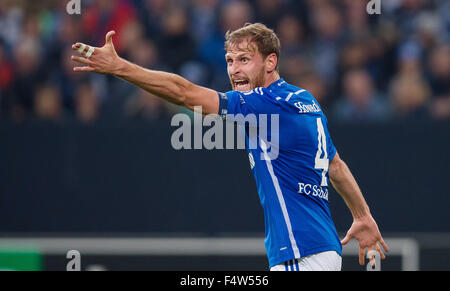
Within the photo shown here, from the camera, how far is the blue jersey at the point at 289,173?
5.38m

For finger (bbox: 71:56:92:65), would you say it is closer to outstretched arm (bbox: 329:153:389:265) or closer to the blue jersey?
the blue jersey

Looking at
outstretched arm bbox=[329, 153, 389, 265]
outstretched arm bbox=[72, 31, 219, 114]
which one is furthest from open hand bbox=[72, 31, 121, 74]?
outstretched arm bbox=[329, 153, 389, 265]

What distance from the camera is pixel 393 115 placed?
9984mm

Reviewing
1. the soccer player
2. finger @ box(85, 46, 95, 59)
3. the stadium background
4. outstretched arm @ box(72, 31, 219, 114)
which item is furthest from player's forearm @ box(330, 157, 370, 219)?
the stadium background

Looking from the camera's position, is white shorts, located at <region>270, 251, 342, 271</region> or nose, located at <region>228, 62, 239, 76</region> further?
nose, located at <region>228, 62, 239, 76</region>

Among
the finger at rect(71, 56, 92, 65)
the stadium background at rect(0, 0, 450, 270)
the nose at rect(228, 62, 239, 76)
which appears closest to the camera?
the finger at rect(71, 56, 92, 65)

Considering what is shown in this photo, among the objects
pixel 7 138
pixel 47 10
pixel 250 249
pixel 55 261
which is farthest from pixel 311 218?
pixel 47 10

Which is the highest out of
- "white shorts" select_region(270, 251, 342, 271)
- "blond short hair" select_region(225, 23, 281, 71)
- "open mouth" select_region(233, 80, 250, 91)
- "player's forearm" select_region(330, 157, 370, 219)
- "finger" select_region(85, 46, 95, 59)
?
"blond short hair" select_region(225, 23, 281, 71)

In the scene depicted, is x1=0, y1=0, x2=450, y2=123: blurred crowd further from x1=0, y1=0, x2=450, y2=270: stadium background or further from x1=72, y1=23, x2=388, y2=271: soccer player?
x1=72, y1=23, x2=388, y2=271: soccer player

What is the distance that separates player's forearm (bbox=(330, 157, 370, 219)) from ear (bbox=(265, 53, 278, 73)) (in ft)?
2.76

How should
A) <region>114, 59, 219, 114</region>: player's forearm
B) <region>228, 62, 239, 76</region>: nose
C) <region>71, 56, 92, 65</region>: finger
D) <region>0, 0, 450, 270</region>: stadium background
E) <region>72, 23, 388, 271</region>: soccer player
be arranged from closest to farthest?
<region>71, 56, 92, 65</region>: finger → <region>114, 59, 219, 114</region>: player's forearm → <region>72, 23, 388, 271</region>: soccer player → <region>228, 62, 239, 76</region>: nose → <region>0, 0, 450, 270</region>: stadium background

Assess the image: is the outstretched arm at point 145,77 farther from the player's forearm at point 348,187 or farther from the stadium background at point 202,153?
the stadium background at point 202,153

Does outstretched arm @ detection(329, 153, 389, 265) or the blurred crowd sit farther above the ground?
the blurred crowd

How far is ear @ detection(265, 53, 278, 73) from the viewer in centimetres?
572
